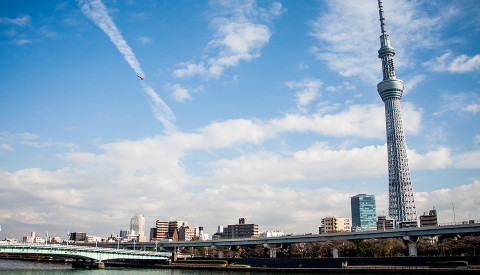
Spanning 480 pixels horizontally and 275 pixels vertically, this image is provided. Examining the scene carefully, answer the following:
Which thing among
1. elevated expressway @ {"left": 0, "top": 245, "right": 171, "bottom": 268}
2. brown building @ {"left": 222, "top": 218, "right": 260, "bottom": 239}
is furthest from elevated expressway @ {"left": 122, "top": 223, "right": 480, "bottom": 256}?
brown building @ {"left": 222, "top": 218, "right": 260, "bottom": 239}

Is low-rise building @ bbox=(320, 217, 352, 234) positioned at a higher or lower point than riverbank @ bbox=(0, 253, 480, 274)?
higher

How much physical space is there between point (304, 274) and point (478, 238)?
130 feet

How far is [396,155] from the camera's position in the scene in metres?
145

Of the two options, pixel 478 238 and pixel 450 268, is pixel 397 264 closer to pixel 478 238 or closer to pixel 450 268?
pixel 450 268

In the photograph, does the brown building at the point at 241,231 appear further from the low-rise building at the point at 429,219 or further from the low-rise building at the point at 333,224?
the low-rise building at the point at 429,219

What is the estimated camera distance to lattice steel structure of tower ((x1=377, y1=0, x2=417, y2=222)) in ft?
469

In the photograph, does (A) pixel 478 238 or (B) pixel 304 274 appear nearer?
(B) pixel 304 274

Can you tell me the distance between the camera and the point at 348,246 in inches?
3469

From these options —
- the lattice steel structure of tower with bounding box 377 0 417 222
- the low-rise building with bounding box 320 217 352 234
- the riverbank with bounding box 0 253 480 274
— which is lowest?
the riverbank with bounding box 0 253 480 274

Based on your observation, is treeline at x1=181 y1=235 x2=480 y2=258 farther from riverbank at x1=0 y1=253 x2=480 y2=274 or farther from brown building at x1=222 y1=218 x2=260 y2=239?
brown building at x1=222 y1=218 x2=260 y2=239

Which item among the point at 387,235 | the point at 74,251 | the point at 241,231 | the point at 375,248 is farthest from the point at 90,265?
the point at 241,231

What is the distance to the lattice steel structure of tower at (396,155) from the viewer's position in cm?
14288

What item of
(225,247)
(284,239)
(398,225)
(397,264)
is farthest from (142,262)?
(398,225)

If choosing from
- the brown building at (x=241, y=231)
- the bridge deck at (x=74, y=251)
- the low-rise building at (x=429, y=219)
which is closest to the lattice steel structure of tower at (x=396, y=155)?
the low-rise building at (x=429, y=219)
